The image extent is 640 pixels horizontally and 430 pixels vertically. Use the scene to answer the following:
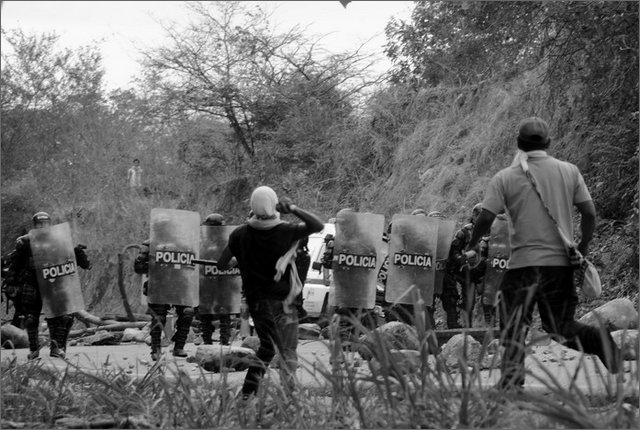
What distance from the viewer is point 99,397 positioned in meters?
8.01

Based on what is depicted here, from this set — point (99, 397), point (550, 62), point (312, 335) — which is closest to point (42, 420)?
point (99, 397)

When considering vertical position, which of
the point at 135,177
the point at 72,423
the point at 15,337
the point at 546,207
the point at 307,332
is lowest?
the point at 15,337

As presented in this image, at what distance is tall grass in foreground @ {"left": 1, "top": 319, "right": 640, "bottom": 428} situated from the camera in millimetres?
6246

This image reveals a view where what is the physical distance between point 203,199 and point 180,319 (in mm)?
17954

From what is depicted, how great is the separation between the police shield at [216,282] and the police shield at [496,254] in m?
2.84

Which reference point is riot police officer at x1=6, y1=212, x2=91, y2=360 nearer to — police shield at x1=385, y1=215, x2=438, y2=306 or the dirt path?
the dirt path

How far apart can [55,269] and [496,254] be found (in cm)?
491

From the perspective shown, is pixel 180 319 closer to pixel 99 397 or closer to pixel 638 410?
pixel 99 397

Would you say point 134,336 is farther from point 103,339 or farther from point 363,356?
point 363,356

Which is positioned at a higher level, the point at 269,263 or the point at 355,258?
the point at 269,263

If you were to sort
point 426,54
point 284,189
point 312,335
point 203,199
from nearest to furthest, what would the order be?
point 312,335
point 426,54
point 284,189
point 203,199

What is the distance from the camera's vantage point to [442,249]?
1652cm

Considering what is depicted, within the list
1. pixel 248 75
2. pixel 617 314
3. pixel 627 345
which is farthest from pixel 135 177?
pixel 627 345

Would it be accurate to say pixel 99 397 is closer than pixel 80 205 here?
Yes
